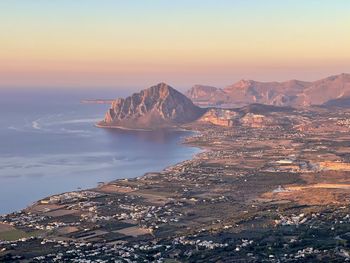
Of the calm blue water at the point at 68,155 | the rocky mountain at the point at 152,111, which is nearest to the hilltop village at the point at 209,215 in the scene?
the calm blue water at the point at 68,155

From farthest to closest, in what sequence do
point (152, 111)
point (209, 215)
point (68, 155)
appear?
1. point (152, 111)
2. point (68, 155)
3. point (209, 215)

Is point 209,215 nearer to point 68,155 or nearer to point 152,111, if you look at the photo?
point 68,155

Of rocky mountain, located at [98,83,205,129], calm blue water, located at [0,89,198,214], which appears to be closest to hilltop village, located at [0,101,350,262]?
calm blue water, located at [0,89,198,214]

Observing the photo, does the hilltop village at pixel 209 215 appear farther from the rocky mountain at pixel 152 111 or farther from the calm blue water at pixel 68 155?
the rocky mountain at pixel 152 111

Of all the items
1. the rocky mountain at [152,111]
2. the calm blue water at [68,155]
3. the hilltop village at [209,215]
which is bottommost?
the hilltop village at [209,215]

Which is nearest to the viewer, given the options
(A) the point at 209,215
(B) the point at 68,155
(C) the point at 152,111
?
(A) the point at 209,215

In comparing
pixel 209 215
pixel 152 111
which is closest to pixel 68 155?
pixel 209 215

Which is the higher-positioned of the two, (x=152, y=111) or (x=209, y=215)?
(x=152, y=111)

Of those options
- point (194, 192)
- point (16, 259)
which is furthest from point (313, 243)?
point (194, 192)
